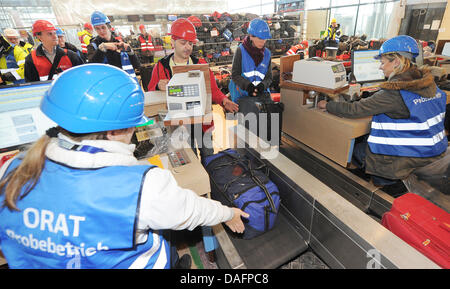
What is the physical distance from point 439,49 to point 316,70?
2930mm

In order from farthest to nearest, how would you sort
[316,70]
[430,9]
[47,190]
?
[430,9] → [316,70] → [47,190]

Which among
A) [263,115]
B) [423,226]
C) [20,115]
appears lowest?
[423,226]

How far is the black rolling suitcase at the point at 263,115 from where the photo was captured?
7.60 ft

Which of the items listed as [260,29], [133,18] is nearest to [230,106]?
[260,29]

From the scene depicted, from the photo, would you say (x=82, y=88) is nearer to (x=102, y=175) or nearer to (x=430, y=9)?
(x=102, y=175)

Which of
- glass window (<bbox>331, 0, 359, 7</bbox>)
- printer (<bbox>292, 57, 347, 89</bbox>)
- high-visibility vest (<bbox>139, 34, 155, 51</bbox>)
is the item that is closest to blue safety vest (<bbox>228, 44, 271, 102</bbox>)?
printer (<bbox>292, 57, 347, 89</bbox>)

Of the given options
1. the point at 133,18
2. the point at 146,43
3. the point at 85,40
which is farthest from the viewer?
the point at 133,18

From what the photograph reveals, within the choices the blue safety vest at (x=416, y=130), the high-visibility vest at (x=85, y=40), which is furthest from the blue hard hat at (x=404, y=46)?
the high-visibility vest at (x=85, y=40)

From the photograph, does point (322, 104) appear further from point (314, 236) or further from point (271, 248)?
point (271, 248)

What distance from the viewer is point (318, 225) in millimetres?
1234

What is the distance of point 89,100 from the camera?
0.70 m

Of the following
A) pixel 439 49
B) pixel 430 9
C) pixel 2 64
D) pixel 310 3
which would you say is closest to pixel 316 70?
pixel 439 49

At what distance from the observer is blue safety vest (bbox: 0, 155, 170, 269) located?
0.62 metres

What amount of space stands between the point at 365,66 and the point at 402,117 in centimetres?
111
